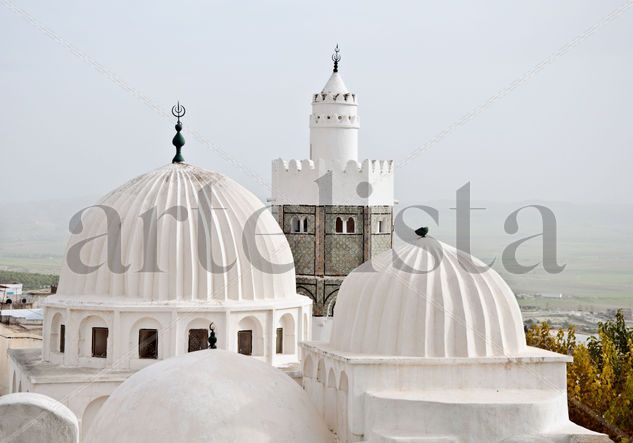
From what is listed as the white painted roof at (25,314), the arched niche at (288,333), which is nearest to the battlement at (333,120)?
the white painted roof at (25,314)

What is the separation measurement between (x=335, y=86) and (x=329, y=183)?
3050 millimetres

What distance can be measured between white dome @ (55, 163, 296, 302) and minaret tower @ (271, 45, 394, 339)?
12792 millimetres

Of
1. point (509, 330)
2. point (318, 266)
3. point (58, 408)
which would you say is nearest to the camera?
point (58, 408)

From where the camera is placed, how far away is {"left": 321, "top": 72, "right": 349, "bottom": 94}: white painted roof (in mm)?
40094

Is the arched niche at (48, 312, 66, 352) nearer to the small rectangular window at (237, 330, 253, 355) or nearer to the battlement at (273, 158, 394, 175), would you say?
the small rectangular window at (237, 330, 253, 355)

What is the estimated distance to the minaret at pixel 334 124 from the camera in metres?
39.6

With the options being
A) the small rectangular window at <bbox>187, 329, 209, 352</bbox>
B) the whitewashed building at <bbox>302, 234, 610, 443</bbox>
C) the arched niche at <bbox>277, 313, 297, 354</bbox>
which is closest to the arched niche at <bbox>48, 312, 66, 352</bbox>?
the small rectangular window at <bbox>187, 329, 209, 352</bbox>

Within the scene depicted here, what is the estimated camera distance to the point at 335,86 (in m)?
40.2

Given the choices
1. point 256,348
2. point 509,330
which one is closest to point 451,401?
point 509,330

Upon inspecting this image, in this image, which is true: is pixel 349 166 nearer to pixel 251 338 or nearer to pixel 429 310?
pixel 251 338

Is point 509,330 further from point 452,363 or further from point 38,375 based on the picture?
point 38,375

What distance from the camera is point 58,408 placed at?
1708 centimetres

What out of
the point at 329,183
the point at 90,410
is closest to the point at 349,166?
the point at 329,183

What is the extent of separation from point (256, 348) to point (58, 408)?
29.2ft
